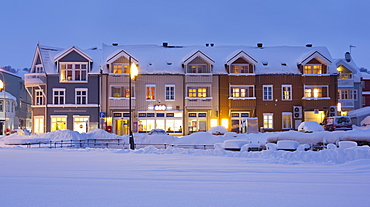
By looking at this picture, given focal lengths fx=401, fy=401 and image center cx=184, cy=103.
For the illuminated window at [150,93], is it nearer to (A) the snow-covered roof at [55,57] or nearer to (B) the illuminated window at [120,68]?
(B) the illuminated window at [120,68]

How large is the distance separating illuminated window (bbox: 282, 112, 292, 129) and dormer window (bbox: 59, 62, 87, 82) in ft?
83.1

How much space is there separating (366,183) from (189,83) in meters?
39.5

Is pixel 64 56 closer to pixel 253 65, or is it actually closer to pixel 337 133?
pixel 253 65

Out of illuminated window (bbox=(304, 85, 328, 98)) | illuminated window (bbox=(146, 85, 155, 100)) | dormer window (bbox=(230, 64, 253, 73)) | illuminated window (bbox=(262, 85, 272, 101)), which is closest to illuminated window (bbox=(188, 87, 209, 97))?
dormer window (bbox=(230, 64, 253, 73))

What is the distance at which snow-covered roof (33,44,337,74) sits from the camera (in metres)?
49.4

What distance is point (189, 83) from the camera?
1953 inches

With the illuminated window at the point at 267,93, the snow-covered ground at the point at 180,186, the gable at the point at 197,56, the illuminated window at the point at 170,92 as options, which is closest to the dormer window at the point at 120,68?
the illuminated window at the point at 170,92

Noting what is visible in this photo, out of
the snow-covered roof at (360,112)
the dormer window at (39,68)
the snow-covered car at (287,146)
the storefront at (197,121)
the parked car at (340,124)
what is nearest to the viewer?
the snow-covered car at (287,146)

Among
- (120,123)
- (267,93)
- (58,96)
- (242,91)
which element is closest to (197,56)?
(242,91)

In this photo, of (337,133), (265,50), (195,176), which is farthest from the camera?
(265,50)

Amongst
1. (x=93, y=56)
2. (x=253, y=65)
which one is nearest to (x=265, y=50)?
(x=253, y=65)

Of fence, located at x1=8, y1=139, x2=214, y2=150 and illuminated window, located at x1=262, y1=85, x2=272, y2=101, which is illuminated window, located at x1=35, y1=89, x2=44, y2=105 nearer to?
fence, located at x1=8, y1=139, x2=214, y2=150

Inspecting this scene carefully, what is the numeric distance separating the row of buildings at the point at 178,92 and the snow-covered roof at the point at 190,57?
128mm

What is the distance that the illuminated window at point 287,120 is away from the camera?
166 ft
